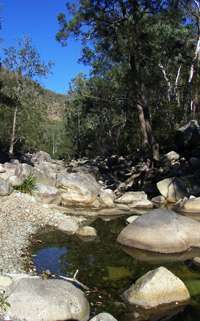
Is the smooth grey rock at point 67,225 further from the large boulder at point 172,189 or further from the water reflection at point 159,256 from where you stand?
the large boulder at point 172,189

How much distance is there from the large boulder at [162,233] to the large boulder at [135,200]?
27.7ft

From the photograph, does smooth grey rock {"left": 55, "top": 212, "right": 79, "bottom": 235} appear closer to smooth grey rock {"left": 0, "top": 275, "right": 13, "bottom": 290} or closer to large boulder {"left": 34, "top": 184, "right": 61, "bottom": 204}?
large boulder {"left": 34, "top": 184, "right": 61, "bottom": 204}

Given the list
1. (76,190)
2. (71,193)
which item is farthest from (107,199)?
(71,193)

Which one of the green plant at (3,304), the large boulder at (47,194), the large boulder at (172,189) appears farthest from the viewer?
the large boulder at (172,189)

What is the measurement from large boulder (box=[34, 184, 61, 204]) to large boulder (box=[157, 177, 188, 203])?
599 centimetres

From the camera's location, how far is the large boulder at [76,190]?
25703 mm

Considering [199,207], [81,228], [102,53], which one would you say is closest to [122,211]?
[199,207]

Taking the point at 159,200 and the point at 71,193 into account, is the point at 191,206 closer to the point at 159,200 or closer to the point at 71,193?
the point at 159,200

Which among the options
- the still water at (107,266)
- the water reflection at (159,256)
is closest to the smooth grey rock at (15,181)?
the still water at (107,266)

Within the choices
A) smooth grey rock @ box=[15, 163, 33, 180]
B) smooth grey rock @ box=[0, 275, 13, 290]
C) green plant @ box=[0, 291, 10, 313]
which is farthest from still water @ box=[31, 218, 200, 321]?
smooth grey rock @ box=[15, 163, 33, 180]

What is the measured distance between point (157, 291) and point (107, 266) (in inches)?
126

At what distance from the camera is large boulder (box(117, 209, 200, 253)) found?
1562 centimetres

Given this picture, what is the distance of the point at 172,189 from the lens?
27.6 metres

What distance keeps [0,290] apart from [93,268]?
4782 millimetres
